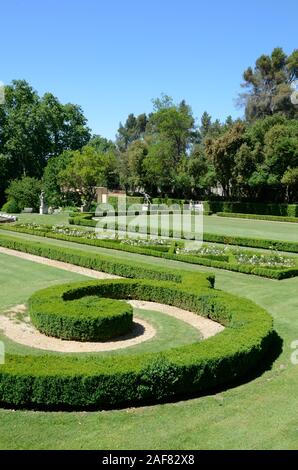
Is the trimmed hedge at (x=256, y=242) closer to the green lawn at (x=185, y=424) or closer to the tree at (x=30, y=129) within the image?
the green lawn at (x=185, y=424)

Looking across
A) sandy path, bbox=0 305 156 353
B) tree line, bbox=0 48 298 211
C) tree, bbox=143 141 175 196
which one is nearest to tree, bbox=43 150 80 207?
tree line, bbox=0 48 298 211

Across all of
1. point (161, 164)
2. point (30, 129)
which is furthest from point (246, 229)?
point (30, 129)

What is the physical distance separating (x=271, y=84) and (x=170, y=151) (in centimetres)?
1738

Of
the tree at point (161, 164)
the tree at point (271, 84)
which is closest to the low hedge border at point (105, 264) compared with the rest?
the tree at point (161, 164)

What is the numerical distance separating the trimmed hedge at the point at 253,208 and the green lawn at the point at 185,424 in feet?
125

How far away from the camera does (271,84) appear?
64812 millimetres

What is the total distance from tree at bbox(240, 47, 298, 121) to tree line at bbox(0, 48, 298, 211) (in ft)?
0.42

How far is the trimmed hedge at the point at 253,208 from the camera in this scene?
4475 cm

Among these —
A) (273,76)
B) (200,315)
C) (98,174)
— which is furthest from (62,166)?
(200,315)

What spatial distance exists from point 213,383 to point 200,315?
14.7ft

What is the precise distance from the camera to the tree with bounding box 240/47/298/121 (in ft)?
202

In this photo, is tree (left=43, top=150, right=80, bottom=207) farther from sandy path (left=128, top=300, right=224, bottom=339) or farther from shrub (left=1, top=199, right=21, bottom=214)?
sandy path (left=128, top=300, right=224, bottom=339)

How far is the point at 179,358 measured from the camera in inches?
299

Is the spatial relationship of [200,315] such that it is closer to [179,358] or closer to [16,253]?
[179,358]
